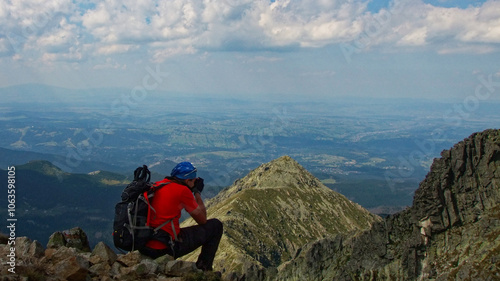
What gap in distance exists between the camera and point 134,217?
1870 centimetres

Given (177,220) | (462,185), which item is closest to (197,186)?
(177,220)

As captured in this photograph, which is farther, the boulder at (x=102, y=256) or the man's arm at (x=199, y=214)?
the man's arm at (x=199, y=214)

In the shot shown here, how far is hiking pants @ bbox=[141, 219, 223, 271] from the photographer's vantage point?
19766mm

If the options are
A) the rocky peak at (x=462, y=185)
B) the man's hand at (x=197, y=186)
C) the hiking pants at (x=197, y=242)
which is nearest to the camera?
the hiking pants at (x=197, y=242)

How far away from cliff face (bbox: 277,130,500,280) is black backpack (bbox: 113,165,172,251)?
63.9 meters

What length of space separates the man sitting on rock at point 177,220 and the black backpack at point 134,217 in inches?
15.0

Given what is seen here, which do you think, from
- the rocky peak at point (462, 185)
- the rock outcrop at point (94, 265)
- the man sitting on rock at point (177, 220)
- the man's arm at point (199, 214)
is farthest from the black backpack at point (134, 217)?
the rocky peak at point (462, 185)

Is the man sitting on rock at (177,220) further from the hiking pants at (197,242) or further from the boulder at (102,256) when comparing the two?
the boulder at (102,256)

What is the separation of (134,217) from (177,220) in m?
2.06

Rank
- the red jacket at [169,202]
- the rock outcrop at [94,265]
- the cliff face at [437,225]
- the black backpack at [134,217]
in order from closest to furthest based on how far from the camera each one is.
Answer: the rock outcrop at [94,265] < the black backpack at [134,217] < the red jacket at [169,202] < the cliff face at [437,225]

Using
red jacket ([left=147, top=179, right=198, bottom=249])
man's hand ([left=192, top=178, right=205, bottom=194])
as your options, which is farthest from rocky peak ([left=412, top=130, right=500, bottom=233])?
red jacket ([left=147, top=179, right=198, bottom=249])

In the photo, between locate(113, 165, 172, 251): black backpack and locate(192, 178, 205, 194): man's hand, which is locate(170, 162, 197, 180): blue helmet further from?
locate(113, 165, 172, 251): black backpack

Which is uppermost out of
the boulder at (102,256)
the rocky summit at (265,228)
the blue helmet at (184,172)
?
→ the blue helmet at (184,172)

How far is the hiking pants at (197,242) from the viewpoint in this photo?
1977 centimetres
